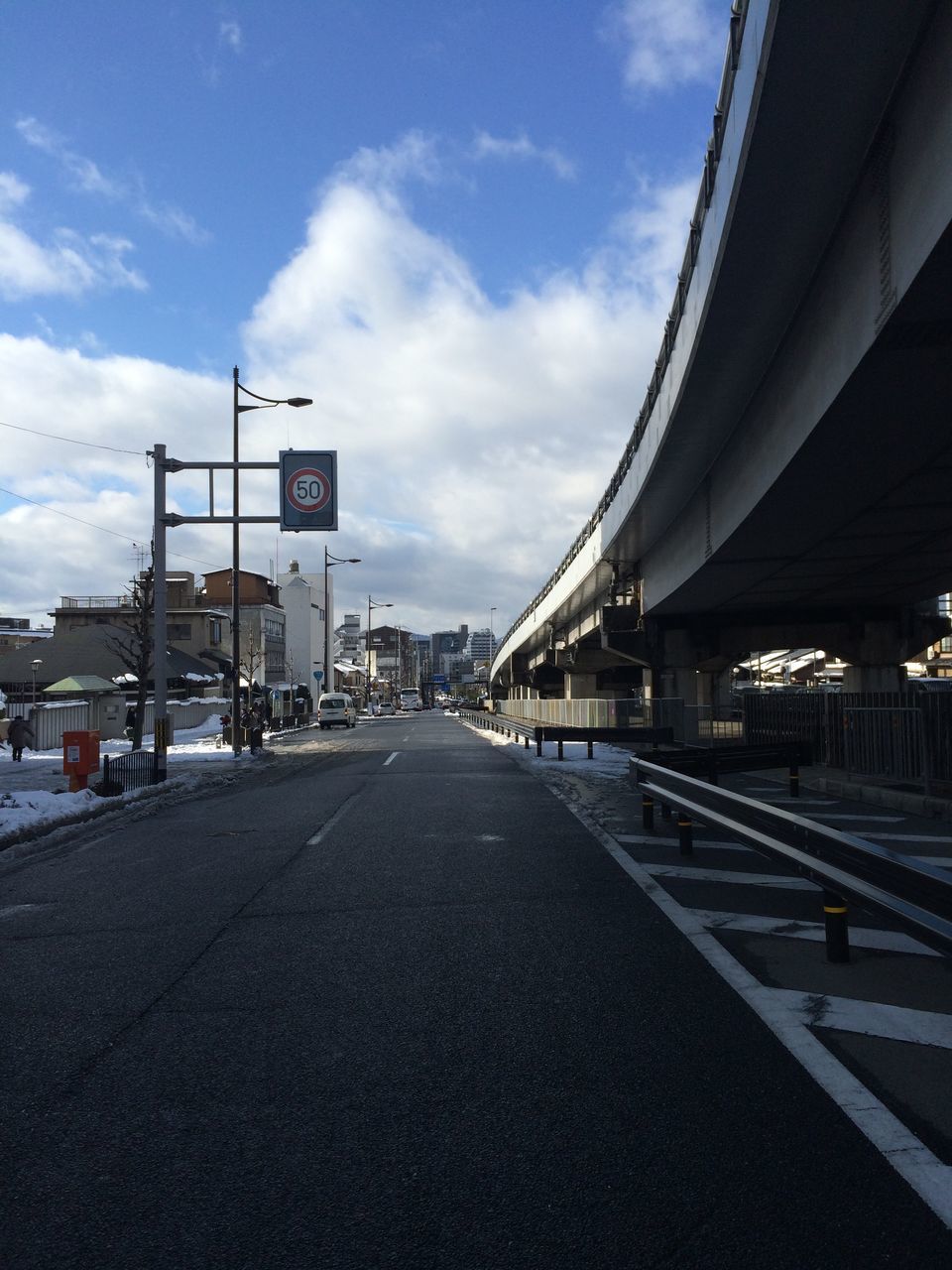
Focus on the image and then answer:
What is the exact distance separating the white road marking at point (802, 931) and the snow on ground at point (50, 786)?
8623mm

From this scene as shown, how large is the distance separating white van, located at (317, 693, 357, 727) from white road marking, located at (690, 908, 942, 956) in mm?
50768

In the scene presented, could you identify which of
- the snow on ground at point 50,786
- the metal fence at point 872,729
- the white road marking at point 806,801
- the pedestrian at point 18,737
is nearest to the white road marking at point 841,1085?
the white road marking at point 806,801

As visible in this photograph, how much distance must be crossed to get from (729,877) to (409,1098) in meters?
5.42

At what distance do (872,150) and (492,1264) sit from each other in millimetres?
8281

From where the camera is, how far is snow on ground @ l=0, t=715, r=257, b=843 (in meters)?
13.0

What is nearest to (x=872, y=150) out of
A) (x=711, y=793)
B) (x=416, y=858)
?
(x=711, y=793)

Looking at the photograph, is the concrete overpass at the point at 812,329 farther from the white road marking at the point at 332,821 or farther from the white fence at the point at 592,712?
the white road marking at the point at 332,821

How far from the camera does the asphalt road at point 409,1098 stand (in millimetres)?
3018

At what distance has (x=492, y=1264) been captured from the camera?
2.86 m

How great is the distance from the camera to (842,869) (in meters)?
5.77

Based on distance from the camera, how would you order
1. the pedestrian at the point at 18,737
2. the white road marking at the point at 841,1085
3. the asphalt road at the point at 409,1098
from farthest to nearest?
the pedestrian at the point at 18,737 < the white road marking at the point at 841,1085 < the asphalt road at the point at 409,1098

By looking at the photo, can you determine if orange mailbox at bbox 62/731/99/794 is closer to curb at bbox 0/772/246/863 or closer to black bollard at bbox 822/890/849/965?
curb at bbox 0/772/246/863

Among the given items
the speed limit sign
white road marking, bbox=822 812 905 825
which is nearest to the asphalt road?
white road marking, bbox=822 812 905 825

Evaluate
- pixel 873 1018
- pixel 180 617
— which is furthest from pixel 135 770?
pixel 180 617
